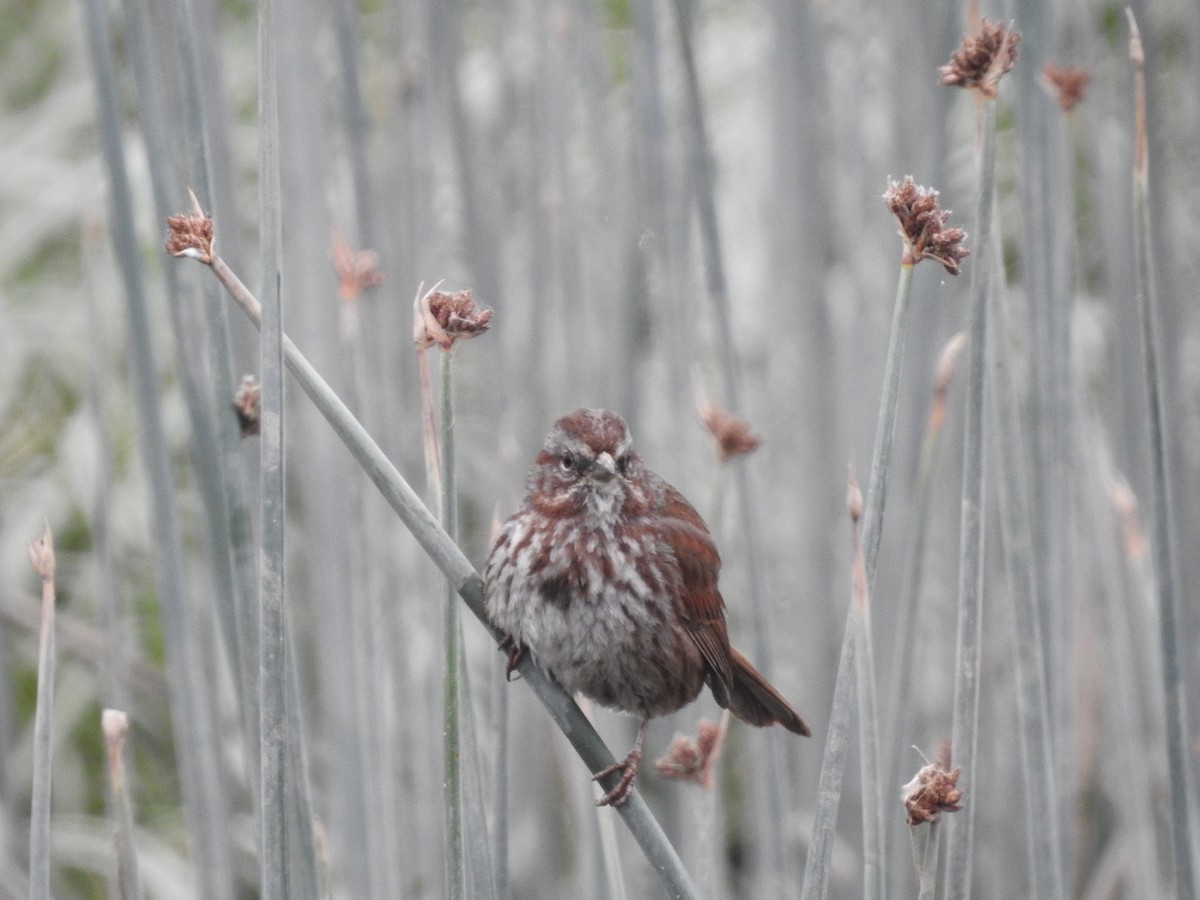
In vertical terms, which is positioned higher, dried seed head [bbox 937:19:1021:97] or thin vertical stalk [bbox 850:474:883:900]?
dried seed head [bbox 937:19:1021:97]

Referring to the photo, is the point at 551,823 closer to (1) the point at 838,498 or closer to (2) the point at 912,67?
(1) the point at 838,498

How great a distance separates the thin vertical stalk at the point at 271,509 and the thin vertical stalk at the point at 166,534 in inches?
18.1

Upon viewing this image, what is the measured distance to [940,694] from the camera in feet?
9.85

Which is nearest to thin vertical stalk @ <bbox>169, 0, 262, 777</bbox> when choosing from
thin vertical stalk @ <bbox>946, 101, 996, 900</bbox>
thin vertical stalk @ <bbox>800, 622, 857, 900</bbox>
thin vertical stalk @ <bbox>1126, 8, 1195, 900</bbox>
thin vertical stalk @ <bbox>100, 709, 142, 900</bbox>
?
thin vertical stalk @ <bbox>100, 709, 142, 900</bbox>

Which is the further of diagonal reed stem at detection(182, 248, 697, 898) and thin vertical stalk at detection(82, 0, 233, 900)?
thin vertical stalk at detection(82, 0, 233, 900)

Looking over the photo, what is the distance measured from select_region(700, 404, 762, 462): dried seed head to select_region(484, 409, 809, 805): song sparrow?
99mm

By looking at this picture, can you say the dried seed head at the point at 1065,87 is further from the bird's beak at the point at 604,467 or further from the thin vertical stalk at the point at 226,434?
the thin vertical stalk at the point at 226,434

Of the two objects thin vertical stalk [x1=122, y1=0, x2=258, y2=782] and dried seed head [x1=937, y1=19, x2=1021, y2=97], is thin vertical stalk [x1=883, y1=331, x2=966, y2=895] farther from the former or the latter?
thin vertical stalk [x1=122, y1=0, x2=258, y2=782]

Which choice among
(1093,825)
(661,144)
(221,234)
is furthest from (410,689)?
(1093,825)

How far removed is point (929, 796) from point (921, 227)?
0.44m

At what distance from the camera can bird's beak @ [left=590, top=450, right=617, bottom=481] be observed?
5.30 ft

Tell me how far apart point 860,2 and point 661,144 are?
478 millimetres

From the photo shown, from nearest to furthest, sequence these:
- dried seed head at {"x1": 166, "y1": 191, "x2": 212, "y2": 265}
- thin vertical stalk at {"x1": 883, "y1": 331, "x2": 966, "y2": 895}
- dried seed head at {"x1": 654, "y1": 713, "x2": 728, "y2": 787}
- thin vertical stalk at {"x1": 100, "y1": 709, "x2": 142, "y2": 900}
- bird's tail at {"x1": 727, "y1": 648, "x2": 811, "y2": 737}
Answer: dried seed head at {"x1": 166, "y1": 191, "x2": 212, "y2": 265}, thin vertical stalk at {"x1": 100, "y1": 709, "x2": 142, "y2": 900}, dried seed head at {"x1": 654, "y1": 713, "x2": 728, "y2": 787}, thin vertical stalk at {"x1": 883, "y1": 331, "x2": 966, "y2": 895}, bird's tail at {"x1": 727, "y1": 648, "x2": 811, "y2": 737}

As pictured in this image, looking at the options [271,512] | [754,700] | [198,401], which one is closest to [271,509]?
[271,512]
